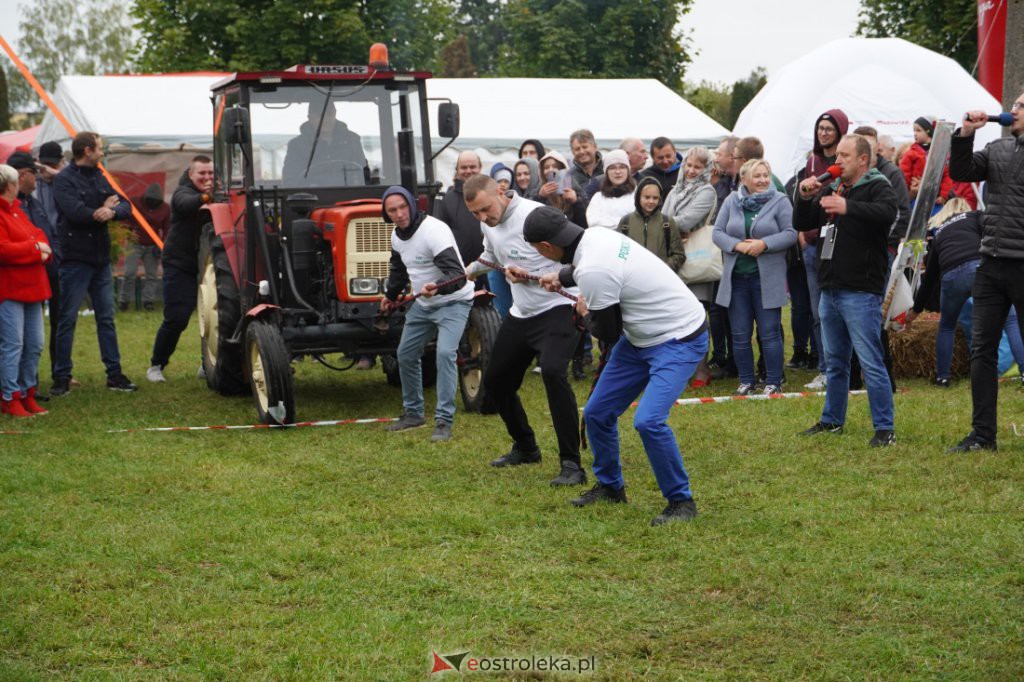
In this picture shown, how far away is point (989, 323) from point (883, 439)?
0.96 metres

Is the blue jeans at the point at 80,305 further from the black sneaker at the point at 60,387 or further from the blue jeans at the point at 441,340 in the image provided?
the blue jeans at the point at 441,340

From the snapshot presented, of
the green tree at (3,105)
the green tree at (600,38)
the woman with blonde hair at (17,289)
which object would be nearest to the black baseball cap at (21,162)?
the woman with blonde hair at (17,289)

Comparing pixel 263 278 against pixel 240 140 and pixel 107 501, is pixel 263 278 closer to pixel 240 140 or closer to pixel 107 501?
pixel 240 140

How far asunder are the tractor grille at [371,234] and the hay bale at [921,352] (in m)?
4.26

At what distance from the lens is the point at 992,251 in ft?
23.4

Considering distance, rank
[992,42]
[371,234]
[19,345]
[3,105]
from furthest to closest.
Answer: [3,105], [992,42], [19,345], [371,234]

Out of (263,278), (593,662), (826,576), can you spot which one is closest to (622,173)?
(263,278)

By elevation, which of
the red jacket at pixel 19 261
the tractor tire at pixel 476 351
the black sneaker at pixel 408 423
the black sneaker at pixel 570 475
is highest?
the red jacket at pixel 19 261

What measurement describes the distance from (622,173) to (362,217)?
7.87 feet

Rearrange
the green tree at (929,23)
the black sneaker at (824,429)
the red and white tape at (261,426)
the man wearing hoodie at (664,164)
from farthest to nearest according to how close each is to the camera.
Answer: the green tree at (929,23) → the man wearing hoodie at (664,164) → the red and white tape at (261,426) → the black sneaker at (824,429)

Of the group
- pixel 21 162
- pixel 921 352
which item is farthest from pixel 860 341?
pixel 21 162

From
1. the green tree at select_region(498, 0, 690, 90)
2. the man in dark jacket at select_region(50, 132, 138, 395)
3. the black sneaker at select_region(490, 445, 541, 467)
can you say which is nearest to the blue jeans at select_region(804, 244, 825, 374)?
the black sneaker at select_region(490, 445, 541, 467)

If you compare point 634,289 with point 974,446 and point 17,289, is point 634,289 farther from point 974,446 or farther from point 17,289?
point 17,289

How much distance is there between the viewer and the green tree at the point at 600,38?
31000 millimetres
